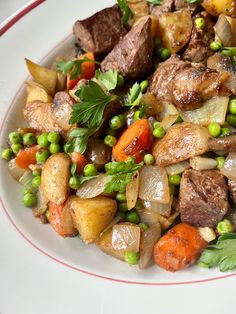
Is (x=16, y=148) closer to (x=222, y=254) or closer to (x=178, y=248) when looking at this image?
(x=178, y=248)

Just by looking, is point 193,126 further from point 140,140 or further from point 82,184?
point 82,184

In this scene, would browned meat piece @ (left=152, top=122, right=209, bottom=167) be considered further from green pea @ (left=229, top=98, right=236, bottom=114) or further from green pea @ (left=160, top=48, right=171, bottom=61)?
green pea @ (left=160, top=48, right=171, bottom=61)

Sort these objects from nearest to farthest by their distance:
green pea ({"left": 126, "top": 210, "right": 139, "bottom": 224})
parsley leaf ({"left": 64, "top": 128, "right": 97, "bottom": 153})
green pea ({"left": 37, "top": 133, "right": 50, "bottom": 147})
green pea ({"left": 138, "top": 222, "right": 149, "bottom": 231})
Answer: green pea ({"left": 138, "top": 222, "right": 149, "bottom": 231}) → green pea ({"left": 126, "top": 210, "right": 139, "bottom": 224}) → parsley leaf ({"left": 64, "top": 128, "right": 97, "bottom": 153}) → green pea ({"left": 37, "top": 133, "right": 50, "bottom": 147})

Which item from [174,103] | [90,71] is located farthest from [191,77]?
[90,71]

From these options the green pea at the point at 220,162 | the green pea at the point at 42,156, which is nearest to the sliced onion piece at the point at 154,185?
the green pea at the point at 220,162

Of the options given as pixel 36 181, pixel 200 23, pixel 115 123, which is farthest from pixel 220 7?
pixel 36 181

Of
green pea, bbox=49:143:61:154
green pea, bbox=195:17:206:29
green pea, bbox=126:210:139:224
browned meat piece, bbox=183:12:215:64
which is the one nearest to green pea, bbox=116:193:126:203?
green pea, bbox=126:210:139:224
